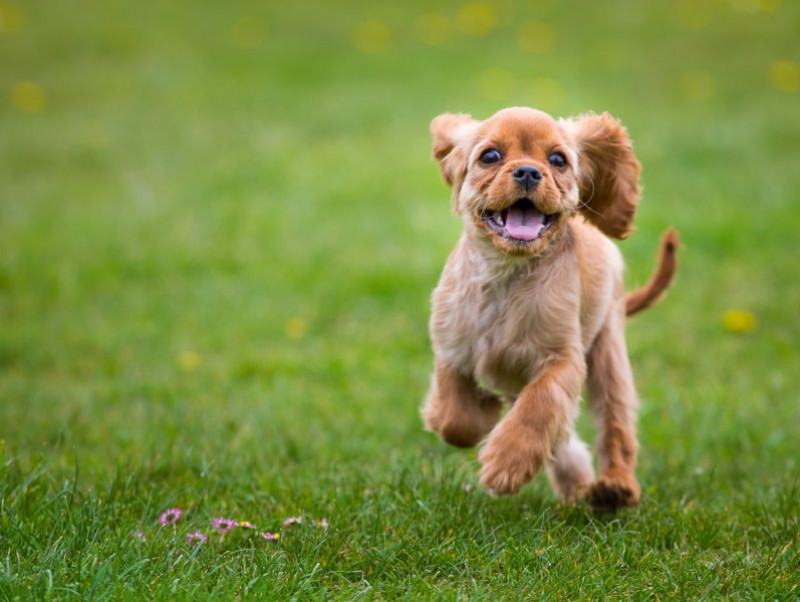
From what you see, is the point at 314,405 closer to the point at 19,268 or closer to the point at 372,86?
the point at 19,268

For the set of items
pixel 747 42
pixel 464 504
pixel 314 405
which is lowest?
pixel 314 405

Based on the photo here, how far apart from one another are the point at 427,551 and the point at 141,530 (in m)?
0.93

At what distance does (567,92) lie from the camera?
1098cm

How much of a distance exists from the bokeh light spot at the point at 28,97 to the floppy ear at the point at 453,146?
8542mm

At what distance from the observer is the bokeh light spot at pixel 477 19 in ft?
46.5

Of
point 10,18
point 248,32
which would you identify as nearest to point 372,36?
point 248,32

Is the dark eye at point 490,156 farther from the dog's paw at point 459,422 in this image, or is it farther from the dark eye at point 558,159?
the dog's paw at point 459,422

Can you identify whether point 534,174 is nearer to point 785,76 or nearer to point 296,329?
point 296,329

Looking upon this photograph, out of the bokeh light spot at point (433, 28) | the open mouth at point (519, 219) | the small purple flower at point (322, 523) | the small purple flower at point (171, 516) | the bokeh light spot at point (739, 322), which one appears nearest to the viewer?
the open mouth at point (519, 219)

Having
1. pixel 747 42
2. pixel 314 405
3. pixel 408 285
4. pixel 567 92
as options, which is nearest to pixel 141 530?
pixel 314 405

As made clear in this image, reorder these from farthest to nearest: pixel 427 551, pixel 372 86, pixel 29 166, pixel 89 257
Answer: pixel 372 86
pixel 29 166
pixel 89 257
pixel 427 551

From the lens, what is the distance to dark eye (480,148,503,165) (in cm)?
352

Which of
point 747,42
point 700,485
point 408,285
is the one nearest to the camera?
point 700,485

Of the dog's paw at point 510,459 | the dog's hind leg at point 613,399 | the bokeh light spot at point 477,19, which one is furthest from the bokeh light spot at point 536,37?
the dog's paw at point 510,459
